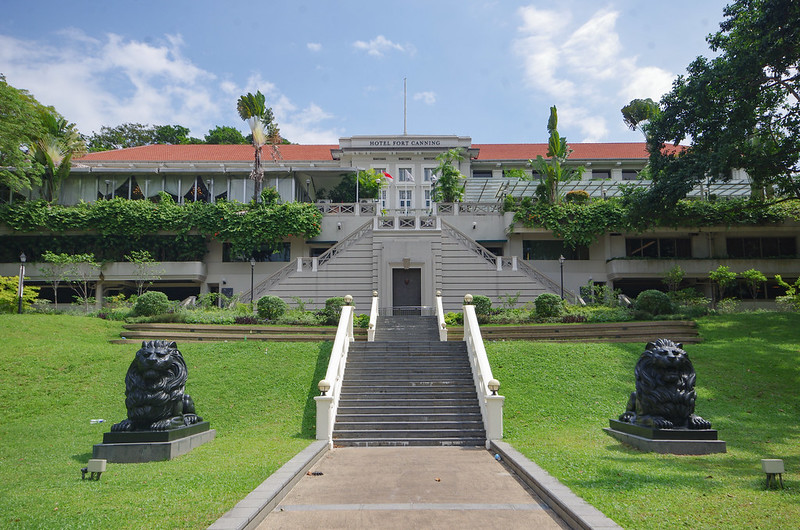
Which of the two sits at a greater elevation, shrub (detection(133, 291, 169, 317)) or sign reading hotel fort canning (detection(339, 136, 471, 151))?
sign reading hotel fort canning (detection(339, 136, 471, 151))

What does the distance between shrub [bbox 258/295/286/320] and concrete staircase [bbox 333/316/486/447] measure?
487cm

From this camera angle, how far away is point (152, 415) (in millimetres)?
9781

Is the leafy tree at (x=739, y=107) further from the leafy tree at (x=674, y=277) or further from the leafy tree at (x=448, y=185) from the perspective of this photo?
the leafy tree at (x=448, y=185)

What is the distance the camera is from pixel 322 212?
3216 cm

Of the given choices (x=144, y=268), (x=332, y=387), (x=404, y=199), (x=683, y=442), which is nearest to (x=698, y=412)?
(x=683, y=442)

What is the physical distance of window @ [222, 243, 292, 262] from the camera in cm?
3284

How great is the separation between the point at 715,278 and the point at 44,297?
35799 mm

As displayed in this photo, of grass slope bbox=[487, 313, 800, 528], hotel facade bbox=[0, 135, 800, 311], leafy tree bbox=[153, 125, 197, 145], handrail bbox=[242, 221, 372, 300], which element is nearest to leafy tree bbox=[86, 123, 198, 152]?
leafy tree bbox=[153, 125, 197, 145]

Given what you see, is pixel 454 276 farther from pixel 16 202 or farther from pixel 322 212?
pixel 16 202

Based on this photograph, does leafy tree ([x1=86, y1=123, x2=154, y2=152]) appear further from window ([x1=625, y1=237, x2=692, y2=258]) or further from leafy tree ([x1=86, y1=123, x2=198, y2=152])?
window ([x1=625, y1=237, x2=692, y2=258])

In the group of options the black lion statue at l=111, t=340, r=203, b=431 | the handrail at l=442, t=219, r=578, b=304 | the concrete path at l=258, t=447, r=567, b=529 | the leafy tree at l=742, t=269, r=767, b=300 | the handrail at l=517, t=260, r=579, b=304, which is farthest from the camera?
the leafy tree at l=742, t=269, r=767, b=300

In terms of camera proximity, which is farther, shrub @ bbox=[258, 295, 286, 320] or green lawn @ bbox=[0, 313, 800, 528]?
shrub @ bbox=[258, 295, 286, 320]

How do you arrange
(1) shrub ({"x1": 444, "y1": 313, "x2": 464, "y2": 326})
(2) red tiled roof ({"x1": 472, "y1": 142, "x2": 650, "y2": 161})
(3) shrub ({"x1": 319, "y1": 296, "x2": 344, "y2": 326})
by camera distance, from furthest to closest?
(2) red tiled roof ({"x1": 472, "y1": 142, "x2": 650, "y2": 161}), (3) shrub ({"x1": 319, "y1": 296, "x2": 344, "y2": 326}), (1) shrub ({"x1": 444, "y1": 313, "x2": 464, "y2": 326})

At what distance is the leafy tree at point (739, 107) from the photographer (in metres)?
18.4
